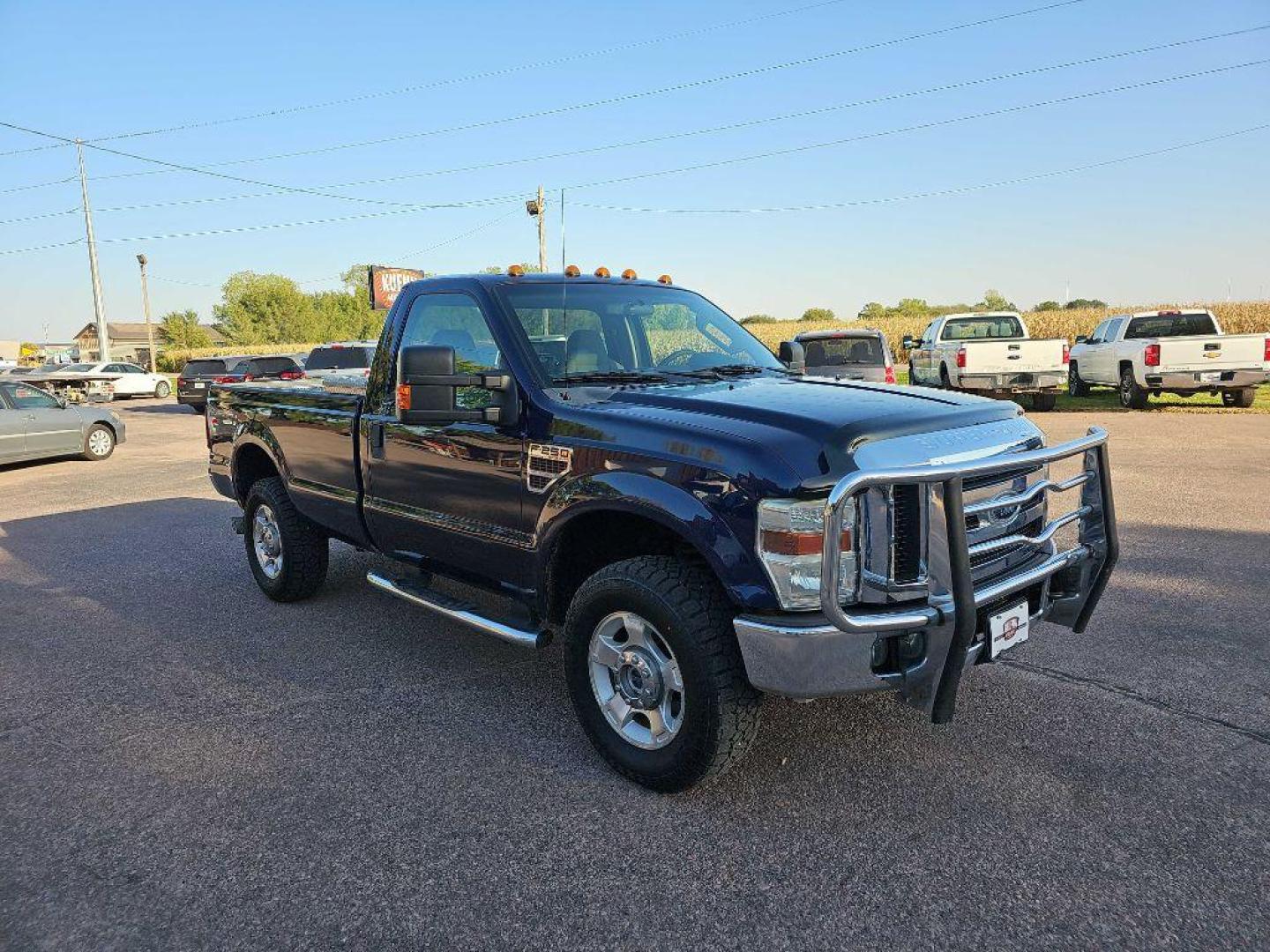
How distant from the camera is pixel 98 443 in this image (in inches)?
589

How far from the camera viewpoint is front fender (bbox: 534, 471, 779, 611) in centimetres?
292

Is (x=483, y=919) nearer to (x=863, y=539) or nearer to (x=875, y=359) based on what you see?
(x=863, y=539)

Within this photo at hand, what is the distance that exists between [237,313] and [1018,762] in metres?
120

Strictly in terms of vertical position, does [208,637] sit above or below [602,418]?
below

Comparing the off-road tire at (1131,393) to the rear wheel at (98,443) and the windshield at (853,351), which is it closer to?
the windshield at (853,351)

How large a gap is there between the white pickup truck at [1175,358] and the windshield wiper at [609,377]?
15.4 metres

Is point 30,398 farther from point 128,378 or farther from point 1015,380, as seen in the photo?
point 128,378

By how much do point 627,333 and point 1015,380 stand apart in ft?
48.0

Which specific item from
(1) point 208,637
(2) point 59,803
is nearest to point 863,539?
(2) point 59,803

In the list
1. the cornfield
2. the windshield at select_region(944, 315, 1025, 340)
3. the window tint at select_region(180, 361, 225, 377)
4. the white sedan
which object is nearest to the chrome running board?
the windshield at select_region(944, 315, 1025, 340)

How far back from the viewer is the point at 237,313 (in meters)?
110

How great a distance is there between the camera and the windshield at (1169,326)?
694 inches

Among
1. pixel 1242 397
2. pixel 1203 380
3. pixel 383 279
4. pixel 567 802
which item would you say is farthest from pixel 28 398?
pixel 383 279

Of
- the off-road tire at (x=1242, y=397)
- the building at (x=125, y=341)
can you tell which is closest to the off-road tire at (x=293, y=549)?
the off-road tire at (x=1242, y=397)
